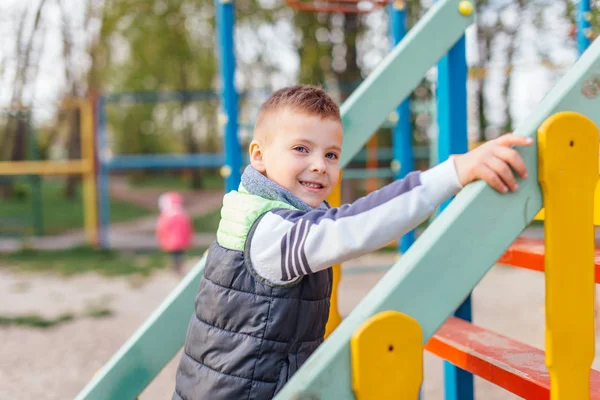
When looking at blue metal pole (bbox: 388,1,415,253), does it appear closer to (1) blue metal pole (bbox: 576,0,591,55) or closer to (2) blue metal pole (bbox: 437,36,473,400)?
(1) blue metal pole (bbox: 576,0,591,55)

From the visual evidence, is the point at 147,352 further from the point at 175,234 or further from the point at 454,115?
the point at 175,234

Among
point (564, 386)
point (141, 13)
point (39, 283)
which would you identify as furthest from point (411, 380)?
A: point (141, 13)

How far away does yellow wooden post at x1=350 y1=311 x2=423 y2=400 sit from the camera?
0.92 metres

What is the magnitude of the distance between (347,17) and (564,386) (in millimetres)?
9127

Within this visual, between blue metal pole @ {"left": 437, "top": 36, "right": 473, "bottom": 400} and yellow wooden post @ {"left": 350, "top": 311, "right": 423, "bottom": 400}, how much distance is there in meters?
0.90

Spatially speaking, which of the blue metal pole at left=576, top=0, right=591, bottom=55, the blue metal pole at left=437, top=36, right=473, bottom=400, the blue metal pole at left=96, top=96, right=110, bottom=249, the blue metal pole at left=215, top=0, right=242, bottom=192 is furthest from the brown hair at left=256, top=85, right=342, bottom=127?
the blue metal pole at left=96, top=96, right=110, bottom=249

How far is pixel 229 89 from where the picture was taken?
2814 mm

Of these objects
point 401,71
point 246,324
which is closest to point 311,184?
point 246,324

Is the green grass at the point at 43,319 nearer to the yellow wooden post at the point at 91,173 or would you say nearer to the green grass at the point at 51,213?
the yellow wooden post at the point at 91,173

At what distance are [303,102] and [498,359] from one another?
0.68 meters

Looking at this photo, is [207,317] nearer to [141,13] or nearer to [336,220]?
[336,220]

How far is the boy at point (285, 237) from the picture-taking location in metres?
1.03

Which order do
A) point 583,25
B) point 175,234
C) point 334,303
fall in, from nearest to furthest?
point 334,303 → point 583,25 → point 175,234

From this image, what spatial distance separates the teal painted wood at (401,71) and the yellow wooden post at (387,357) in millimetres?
866
